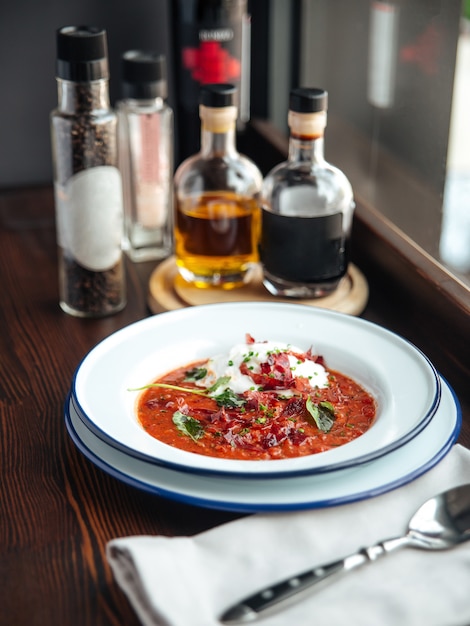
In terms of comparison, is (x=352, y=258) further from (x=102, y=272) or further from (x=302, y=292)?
(x=102, y=272)

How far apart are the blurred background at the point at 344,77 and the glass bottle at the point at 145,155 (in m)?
0.22

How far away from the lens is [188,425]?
0.95 m

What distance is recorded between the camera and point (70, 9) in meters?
1.74

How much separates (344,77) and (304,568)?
124 cm

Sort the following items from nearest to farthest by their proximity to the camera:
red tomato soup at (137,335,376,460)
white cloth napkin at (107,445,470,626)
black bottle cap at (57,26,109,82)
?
white cloth napkin at (107,445,470,626), red tomato soup at (137,335,376,460), black bottle cap at (57,26,109,82)

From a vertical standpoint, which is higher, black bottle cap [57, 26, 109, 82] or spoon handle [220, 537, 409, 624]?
black bottle cap [57, 26, 109, 82]

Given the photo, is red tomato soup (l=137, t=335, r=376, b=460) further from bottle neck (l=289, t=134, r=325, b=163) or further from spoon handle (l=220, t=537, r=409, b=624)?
bottle neck (l=289, t=134, r=325, b=163)

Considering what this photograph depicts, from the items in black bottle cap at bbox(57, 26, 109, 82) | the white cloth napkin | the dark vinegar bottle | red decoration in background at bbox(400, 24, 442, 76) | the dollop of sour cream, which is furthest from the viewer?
the dark vinegar bottle

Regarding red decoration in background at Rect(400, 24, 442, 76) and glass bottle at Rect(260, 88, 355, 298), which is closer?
glass bottle at Rect(260, 88, 355, 298)

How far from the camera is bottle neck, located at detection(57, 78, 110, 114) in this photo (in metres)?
1.20

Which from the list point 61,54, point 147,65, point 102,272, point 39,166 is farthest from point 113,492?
point 39,166

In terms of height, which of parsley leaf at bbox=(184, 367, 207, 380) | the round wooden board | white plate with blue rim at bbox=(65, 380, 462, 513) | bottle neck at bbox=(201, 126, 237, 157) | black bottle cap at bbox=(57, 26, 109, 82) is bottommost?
the round wooden board

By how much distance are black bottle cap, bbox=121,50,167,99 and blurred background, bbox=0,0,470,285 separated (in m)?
0.21

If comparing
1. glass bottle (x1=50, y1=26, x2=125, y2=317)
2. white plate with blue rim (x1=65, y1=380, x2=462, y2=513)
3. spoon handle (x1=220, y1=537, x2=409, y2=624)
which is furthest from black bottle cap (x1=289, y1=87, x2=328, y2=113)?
spoon handle (x1=220, y1=537, x2=409, y2=624)
